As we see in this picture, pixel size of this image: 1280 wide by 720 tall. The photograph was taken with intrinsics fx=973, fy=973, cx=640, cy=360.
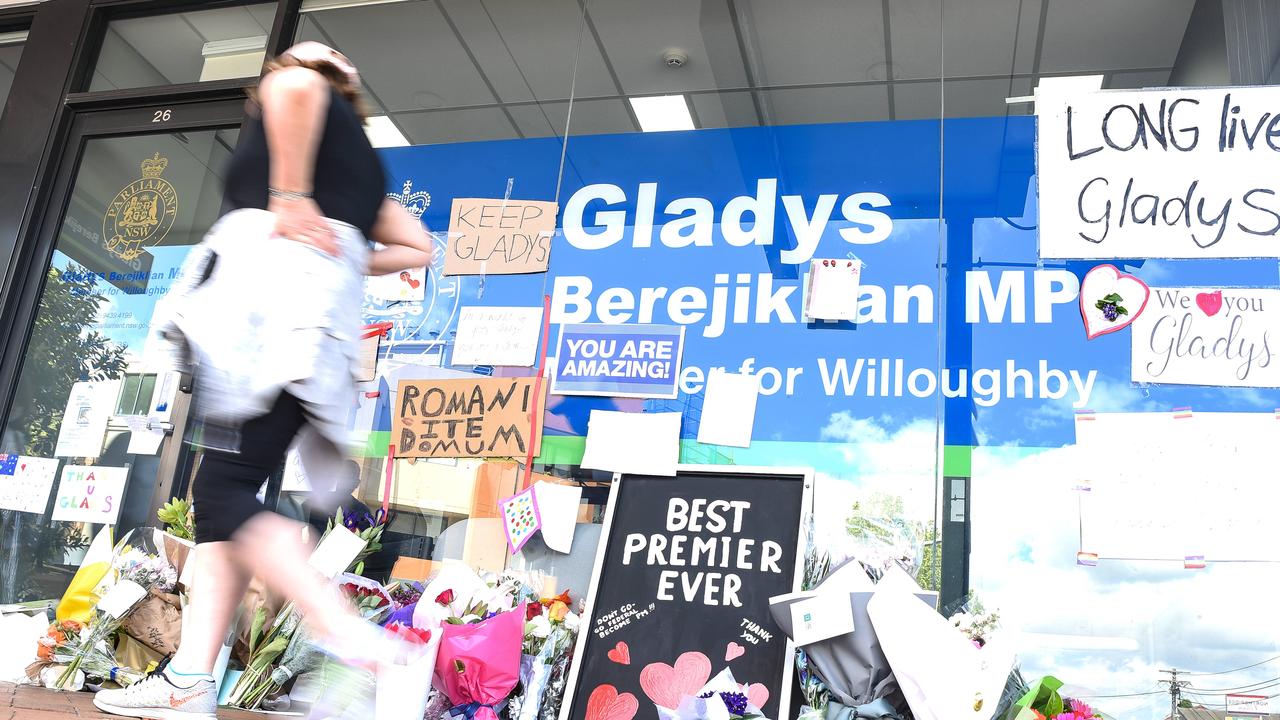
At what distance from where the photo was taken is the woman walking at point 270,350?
1552mm

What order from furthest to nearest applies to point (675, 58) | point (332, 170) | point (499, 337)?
point (675, 58), point (499, 337), point (332, 170)

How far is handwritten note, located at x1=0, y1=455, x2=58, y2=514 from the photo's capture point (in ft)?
11.6

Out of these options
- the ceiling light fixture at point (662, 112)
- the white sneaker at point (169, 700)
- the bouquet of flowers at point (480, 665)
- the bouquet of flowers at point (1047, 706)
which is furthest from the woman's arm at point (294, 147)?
the ceiling light fixture at point (662, 112)

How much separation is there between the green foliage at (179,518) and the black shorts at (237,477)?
1511 mm

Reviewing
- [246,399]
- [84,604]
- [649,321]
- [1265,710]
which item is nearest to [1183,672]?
[1265,710]

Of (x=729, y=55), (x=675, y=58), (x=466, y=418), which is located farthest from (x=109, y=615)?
A: (x=729, y=55)

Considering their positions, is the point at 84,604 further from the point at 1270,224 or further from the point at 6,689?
the point at 1270,224

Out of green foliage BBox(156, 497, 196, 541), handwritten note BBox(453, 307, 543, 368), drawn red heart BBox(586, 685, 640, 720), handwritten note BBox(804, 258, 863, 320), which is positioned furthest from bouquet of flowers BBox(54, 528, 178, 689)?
handwritten note BBox(804, 258, 863, 320)

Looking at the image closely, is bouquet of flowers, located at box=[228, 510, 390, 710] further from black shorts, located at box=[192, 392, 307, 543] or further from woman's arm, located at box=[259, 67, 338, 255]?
woman's arm, located at box=[259, 67, 338, 255]

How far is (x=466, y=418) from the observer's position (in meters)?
3.20

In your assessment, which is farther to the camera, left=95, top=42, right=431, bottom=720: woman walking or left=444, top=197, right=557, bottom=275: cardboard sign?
left=444, top=197, right=557, bottom=275: cardboard sign

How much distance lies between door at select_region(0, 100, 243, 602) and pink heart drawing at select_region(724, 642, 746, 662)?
2.07m

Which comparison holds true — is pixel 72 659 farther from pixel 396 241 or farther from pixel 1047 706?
pixel 1047 706

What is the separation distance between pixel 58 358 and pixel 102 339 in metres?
0.18
